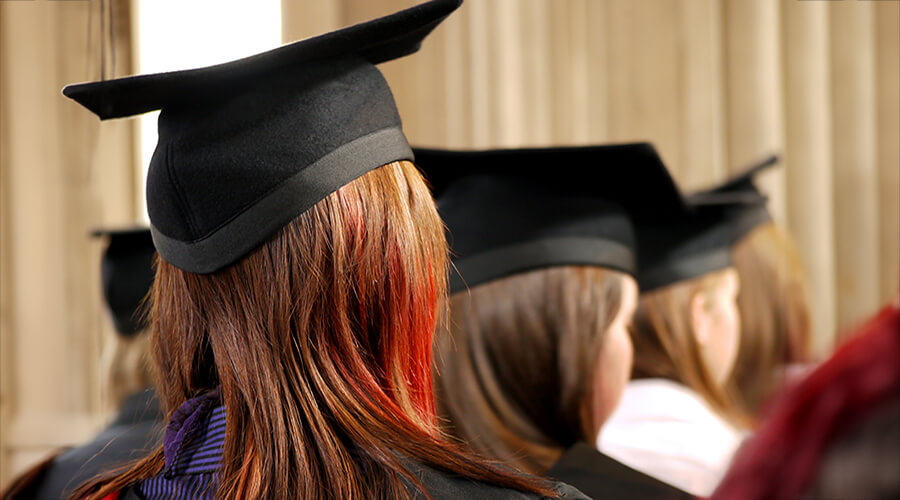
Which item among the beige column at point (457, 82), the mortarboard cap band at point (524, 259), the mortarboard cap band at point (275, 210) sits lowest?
the mortarboard cap band at point (524, 259)

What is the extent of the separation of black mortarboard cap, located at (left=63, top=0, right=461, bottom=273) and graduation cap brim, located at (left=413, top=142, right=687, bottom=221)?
66 cm

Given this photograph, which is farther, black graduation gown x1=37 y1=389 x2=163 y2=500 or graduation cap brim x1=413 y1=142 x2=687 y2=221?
graduation cap brim x1=413 y1=142 x2=687 y2=221

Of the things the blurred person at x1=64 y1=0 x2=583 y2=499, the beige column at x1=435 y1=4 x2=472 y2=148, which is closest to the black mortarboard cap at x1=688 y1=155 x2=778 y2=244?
the beige column at x1=435 y1=4 x2=472 y2=148

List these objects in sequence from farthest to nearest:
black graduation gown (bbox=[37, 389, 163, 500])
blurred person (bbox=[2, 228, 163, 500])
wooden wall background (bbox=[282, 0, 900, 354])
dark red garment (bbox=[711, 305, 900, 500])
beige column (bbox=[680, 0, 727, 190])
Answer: beige column (bbox=[680, 0, 727, 190]), wooden wall background (bbox=[282, 0, 900, 354]), blurred person (bbox=[2, 228, 163, 500]), black graduation gown (bbox=[37, 389, 163, 500]), dark red garment (bbox=[711, 305, 900, 500])

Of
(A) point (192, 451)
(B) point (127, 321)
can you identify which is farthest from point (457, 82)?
(A) point (192, 451)

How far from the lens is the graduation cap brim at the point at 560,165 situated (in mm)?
1511

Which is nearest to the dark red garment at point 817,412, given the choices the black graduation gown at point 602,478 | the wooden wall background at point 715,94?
the black graduation gown at point 602,478

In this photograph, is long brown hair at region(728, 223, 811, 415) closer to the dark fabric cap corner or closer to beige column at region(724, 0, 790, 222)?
the dark fabric cap corner

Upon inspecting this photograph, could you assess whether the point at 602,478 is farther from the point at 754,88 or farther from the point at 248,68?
the point at 754,88

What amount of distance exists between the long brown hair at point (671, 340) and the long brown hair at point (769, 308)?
569 millimetres

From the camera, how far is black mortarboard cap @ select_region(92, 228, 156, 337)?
2.14 m

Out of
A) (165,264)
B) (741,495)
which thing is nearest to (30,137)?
(165,264)

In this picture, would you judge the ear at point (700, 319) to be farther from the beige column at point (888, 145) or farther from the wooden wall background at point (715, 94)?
the beige column at point (888, 145)

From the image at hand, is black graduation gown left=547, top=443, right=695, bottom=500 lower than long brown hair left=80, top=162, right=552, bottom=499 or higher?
lower
